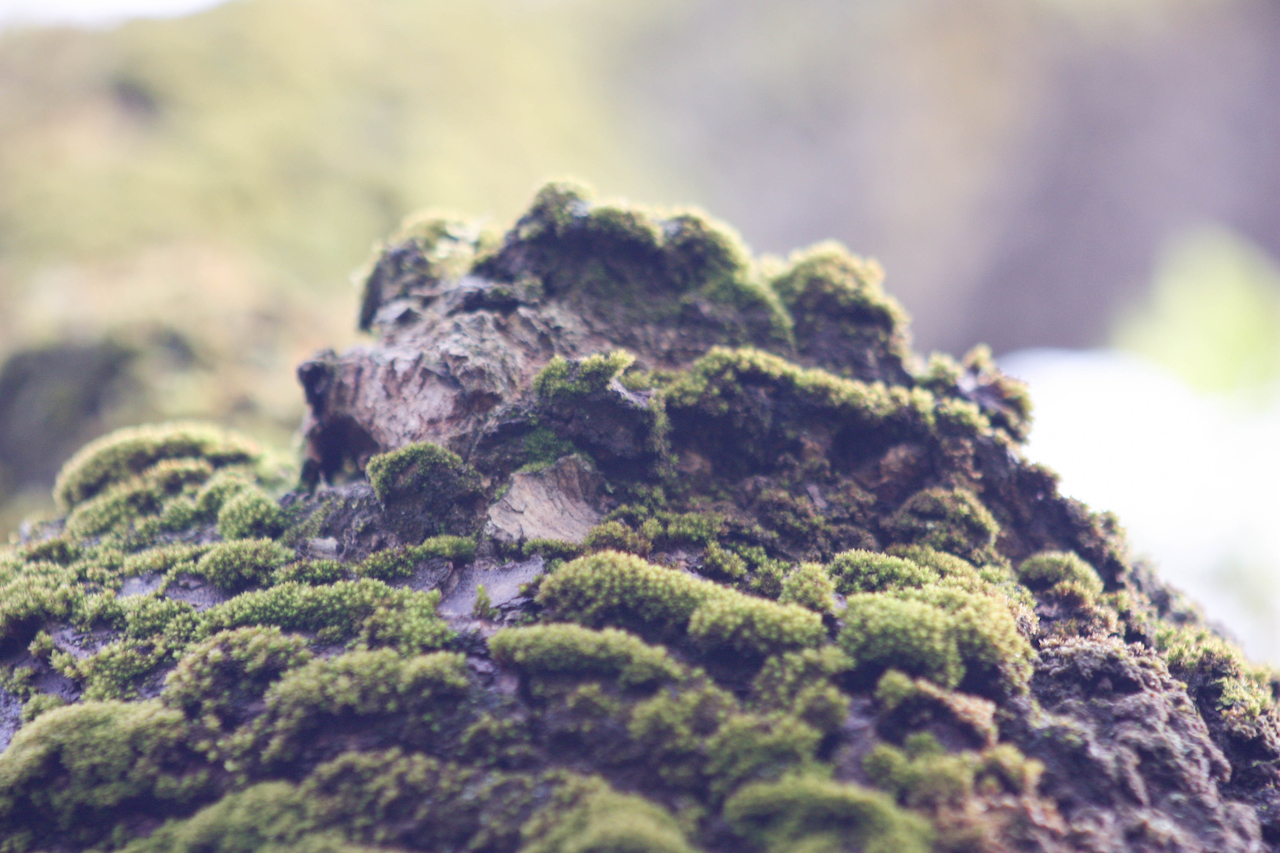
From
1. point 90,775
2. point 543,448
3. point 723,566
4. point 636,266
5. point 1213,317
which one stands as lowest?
point 90,775

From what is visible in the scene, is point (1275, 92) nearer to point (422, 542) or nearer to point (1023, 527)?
point (1023, 527)

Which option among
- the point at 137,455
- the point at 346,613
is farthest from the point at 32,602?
the point at 346,613

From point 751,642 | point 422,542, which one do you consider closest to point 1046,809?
point 751,642

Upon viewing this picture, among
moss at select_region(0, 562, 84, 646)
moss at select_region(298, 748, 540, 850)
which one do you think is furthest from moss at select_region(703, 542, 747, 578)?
moss at select_region(0, 562, 84, 646)

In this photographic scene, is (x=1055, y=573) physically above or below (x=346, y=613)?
above

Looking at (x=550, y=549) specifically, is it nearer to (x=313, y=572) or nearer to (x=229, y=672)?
(x=313, y=572)

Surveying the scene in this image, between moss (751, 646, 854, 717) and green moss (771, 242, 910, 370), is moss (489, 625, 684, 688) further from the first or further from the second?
green moss (771, 242, 910, 370)

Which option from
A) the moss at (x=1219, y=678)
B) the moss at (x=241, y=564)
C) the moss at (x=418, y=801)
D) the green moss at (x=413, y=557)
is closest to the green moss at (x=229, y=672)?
the green moss at (x=413, y=557)
